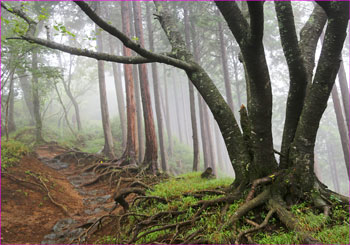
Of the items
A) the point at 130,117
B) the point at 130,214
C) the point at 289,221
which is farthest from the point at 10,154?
the point at 289,221

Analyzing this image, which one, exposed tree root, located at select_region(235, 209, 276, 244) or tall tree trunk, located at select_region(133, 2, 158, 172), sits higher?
tall tree trunk, located at select_region(133, 2, 158, 172)

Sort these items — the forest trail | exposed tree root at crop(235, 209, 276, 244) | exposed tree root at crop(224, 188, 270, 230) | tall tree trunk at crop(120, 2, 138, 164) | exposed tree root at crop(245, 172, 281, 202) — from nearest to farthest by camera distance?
exposed tree root at crop(235, 209, 276, 244) < exposed tree root at crop(224, 188, 270, 230) < exposed tree root at crop(245, 172, 281, 202) < the forest trail < tall tree trunk at crop(120, 2, 138, 164)

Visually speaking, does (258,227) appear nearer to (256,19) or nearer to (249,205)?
(249,205)

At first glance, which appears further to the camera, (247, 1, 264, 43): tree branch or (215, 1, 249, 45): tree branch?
(215, 1, 249, 45): tree branch

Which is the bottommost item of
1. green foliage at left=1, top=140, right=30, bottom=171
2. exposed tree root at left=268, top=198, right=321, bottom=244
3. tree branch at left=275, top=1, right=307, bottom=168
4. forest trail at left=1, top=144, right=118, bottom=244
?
forest trail at left=1, top=144, right=118, bottom=244

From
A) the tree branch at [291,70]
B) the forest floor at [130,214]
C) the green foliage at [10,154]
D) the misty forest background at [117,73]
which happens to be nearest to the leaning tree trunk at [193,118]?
the misty forest background at [117,73]

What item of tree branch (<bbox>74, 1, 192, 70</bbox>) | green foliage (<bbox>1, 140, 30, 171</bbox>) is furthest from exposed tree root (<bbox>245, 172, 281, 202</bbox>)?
green foliage (<bbox>1, 140, 30, 171</bbox>)

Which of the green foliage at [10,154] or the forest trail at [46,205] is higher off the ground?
the green foliage at [10,154]

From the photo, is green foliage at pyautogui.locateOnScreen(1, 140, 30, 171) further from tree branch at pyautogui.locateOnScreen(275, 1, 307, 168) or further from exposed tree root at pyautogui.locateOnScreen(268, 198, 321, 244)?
tree branch at pyautogui.locateOnScreen(275, 1, 307, 168)

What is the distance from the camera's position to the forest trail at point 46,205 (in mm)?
5453

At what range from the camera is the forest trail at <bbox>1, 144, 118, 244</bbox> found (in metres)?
5.45

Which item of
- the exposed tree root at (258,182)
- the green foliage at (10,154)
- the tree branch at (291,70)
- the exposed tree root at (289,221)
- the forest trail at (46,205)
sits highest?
the tree branch at (291,70)

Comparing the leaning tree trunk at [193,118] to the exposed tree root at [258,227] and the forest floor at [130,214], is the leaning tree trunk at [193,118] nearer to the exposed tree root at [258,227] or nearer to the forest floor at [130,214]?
the forest floor at [130,214]

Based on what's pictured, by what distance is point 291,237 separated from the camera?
3.12 metres
